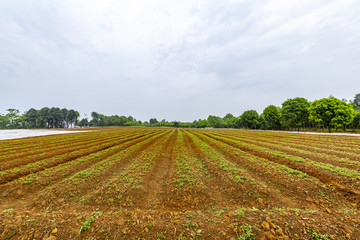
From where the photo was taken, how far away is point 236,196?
19.3 ft

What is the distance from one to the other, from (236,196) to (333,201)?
3913 mm

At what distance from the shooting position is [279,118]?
194 ft

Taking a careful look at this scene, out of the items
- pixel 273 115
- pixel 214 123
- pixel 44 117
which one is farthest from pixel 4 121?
pixel 273 115

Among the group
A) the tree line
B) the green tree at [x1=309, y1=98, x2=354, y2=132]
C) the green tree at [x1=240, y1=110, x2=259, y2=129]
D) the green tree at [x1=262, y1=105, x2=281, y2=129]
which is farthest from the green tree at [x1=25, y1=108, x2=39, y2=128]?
the green tree at [x1=309, y1=98, x2=354, y2=132]

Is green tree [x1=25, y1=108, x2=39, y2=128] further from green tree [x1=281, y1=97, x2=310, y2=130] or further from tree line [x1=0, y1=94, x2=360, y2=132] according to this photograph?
green tree [x1=281, y1=97, x2=310, y2=130]

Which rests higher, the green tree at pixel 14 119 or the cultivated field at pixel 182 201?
the green tree at pixel 14 119

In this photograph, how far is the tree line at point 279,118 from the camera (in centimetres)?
3735

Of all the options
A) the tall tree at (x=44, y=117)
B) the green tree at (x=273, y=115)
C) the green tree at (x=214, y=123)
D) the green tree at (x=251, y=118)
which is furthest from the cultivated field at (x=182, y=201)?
the tall tree at (x=44, y=117)

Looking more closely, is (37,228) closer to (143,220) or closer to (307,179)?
(143,220)

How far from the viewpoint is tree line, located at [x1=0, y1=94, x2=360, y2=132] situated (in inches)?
1471

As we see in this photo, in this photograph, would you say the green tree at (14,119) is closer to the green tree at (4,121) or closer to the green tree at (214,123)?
the green tree at (4,121)

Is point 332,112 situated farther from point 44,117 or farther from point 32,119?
point 32,119

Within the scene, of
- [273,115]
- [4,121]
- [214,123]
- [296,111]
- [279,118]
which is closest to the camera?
[296,111]


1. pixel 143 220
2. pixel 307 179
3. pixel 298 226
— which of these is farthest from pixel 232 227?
pixel 307 179
